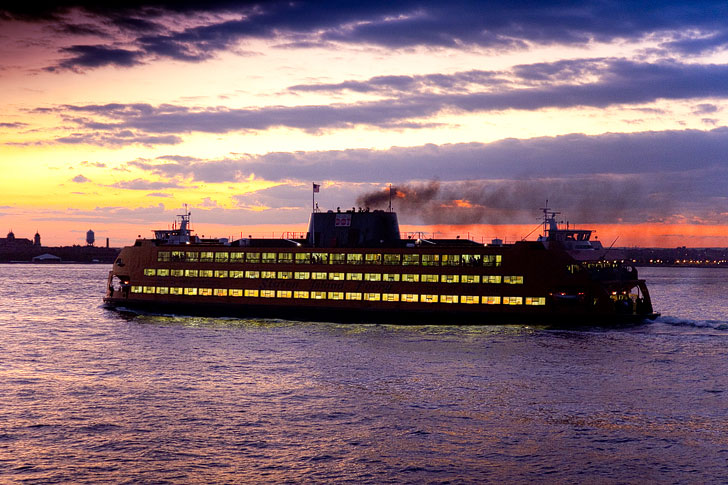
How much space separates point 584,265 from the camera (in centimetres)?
5841

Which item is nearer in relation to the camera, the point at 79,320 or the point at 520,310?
the point at 520,310

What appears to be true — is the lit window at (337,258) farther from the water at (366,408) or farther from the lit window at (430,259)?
the water at (366,408)

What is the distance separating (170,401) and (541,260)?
35.1m

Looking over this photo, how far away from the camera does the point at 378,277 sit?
2530 inches

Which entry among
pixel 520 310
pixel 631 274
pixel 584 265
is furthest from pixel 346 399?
pixel 631 274

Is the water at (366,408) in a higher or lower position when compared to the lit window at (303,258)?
lower

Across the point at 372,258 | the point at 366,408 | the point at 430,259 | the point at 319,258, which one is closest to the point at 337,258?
the point at 319,258

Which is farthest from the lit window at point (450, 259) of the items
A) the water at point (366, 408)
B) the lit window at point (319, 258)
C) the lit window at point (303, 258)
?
the lit window at point (303, 258)

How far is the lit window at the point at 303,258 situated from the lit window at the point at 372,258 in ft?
20.1

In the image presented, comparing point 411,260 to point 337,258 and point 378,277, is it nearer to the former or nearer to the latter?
point 378,277

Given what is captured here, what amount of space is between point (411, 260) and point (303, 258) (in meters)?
11.5

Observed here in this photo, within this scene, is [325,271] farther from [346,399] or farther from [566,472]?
[566,472]

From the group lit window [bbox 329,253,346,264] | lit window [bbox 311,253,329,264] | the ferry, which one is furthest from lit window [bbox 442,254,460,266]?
lit window [bbox 311,253,329,264]

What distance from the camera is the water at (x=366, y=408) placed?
2500 centimetres
